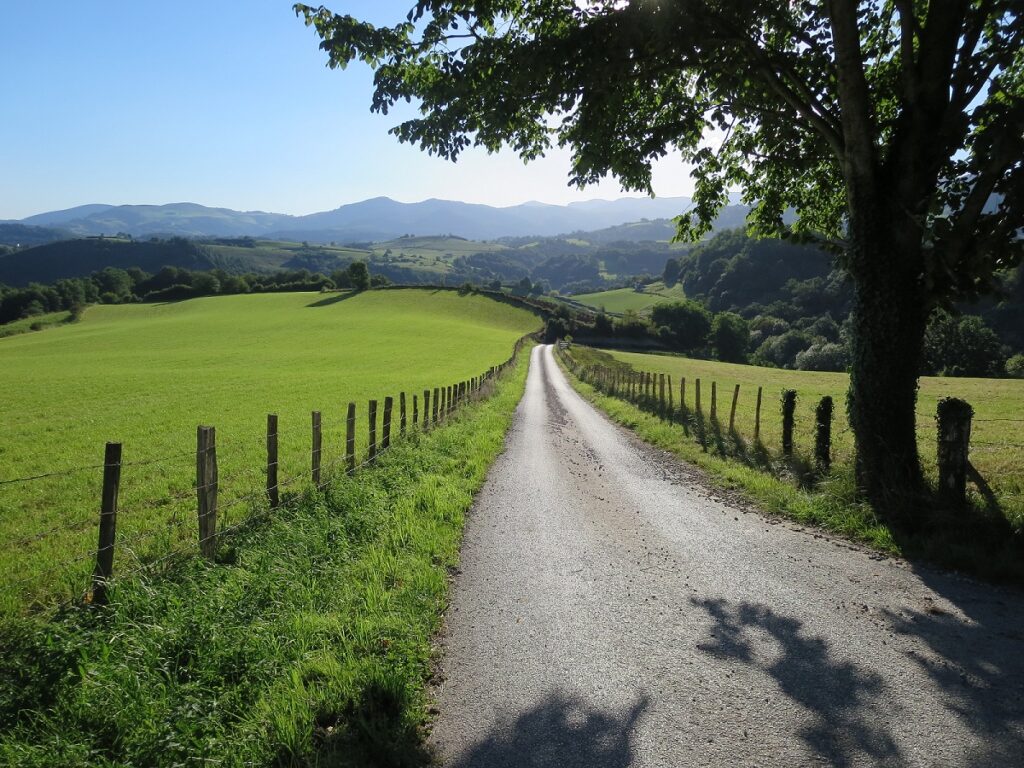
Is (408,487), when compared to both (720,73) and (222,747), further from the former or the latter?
(720,73)

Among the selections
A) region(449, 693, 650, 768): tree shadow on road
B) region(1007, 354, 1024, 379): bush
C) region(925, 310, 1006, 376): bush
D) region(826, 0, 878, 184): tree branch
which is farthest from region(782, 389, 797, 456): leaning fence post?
region(1007, 354, 1024, 379): bush

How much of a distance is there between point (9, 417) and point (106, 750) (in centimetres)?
2786

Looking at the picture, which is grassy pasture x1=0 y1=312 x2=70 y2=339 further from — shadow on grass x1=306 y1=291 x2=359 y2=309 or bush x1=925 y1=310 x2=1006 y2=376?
bush x1=925 y1=310 x2=1006 y2=376

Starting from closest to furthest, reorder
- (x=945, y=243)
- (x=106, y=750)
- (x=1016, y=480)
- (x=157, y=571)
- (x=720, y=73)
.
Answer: (x=106, y=750) < (x=157, y=571) < (x=945, y=243) < (x=720, y=73) < (x=1016, y=480)

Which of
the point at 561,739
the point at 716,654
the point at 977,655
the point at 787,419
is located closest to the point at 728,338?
the point at 787,419

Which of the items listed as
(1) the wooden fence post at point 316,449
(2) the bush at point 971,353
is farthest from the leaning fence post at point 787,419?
(2) the bush at point 971,353

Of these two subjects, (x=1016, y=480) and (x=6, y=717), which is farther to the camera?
(x=1016, y=480)

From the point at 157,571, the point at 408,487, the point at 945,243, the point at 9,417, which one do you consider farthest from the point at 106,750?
the point at 9,417

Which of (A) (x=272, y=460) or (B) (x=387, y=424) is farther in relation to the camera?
(B) (x=387, y=424)

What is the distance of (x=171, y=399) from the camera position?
92.8ft

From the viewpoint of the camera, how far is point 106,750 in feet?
11.7

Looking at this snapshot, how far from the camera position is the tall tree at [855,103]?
7.59 metres

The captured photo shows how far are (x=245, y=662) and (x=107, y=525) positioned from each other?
7.86ft

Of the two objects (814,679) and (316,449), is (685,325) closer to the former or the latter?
(316,449)
